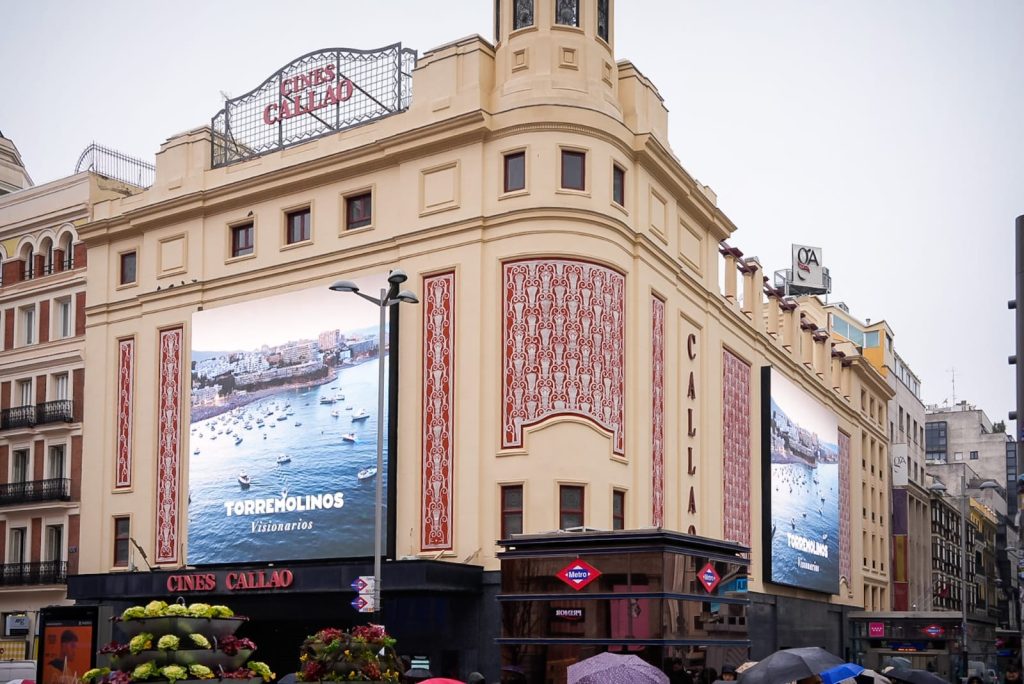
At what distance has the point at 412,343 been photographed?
134ft

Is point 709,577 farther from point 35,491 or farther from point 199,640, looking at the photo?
point 35,491

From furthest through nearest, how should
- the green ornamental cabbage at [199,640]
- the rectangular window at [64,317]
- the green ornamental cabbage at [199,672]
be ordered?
the rectangular window at [64,317]
the green ornamental cabbage at [199,640]
the green ornamental cabbage at [199,672]

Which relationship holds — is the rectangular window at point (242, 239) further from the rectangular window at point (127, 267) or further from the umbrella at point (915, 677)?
the umbrella at point (915, 677)

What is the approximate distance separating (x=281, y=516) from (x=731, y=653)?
17992 mm

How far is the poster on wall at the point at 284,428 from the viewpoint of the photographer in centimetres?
4109

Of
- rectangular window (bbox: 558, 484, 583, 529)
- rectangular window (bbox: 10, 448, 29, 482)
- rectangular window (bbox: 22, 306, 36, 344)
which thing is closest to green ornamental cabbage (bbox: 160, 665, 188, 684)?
rectangular window (bbox: 558, 484, 583, 529)

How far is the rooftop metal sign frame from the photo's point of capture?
43281 mm

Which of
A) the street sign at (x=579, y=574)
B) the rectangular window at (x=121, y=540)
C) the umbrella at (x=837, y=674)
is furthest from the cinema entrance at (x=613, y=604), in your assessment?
the rectangular window at (x=121, y=540)

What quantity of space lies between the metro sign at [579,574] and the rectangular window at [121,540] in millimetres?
23385

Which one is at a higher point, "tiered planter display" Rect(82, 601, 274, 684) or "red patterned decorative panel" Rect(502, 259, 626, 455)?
"red patterned decorative panel" Rect(502, 259, 626, 455)

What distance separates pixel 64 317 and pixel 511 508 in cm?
2212

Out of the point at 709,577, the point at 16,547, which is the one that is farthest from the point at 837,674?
the point at 16,547

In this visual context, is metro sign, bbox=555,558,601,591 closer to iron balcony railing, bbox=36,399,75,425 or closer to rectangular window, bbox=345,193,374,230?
rectangular window, bbox=345,193,374,230

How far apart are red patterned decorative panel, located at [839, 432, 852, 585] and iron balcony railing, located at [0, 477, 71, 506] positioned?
115 feet
